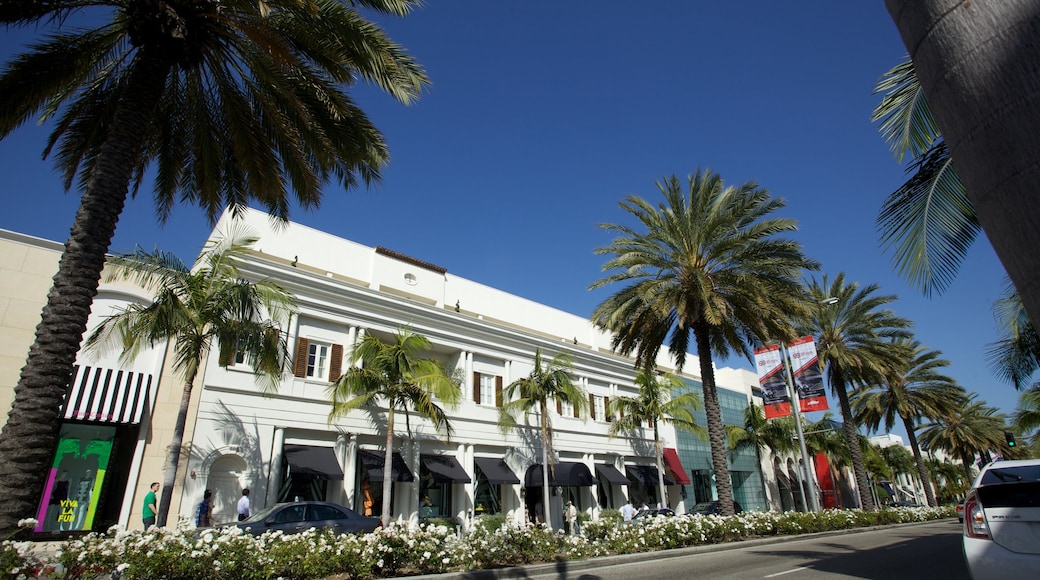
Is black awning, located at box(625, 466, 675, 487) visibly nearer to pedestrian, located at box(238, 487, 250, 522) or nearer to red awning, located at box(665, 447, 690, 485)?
red awning, located at box(665, 447, 690, 485)

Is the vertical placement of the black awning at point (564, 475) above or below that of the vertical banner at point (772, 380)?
below

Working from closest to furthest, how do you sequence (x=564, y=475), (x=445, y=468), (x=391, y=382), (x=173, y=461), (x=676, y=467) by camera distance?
(x=173, y=461) → (x=391, y=382) → (x=445, y=468) → (x=564, y=475) → (x=676, y=467)

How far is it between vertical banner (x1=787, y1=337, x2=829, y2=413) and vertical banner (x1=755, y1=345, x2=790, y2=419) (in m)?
1.22

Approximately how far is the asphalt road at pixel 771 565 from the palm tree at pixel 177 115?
702cm

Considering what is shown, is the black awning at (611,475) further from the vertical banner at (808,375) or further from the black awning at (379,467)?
the black awning at (379,467)

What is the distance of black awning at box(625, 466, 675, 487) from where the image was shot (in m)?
33.3

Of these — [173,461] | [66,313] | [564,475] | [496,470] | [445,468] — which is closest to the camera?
[66,313]

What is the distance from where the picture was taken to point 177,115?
12.2 metres

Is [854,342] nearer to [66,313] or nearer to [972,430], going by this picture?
[972,430]

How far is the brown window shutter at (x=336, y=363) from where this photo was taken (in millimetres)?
22828

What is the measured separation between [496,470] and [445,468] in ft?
10.1

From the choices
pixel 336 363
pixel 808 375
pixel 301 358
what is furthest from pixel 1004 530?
pixel 336 363

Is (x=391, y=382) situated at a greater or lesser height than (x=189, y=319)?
lesser

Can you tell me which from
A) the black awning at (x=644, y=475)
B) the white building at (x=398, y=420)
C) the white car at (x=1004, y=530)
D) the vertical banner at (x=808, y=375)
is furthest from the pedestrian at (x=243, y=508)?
the black awning at (x=644, y=475)
